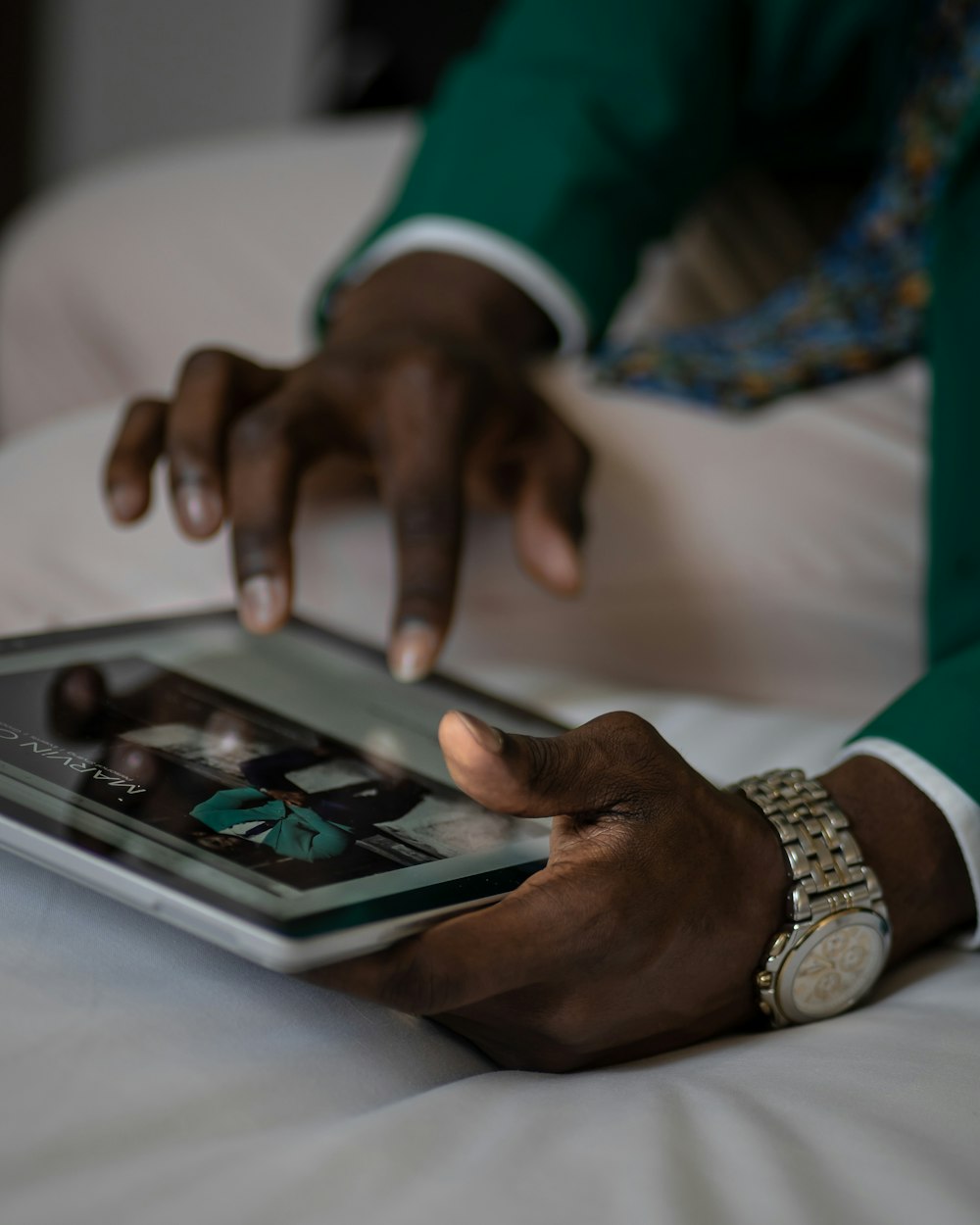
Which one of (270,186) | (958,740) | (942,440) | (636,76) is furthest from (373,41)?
(958,740)

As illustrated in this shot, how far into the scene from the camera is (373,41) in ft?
6.24

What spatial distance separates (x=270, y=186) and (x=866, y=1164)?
79 centimetres

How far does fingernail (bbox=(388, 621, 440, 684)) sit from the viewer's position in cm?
44

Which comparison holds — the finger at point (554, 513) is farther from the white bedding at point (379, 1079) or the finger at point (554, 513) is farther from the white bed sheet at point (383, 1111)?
the white bed sheet at point (383, 1111)

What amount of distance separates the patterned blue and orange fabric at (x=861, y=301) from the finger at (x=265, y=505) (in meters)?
0.22

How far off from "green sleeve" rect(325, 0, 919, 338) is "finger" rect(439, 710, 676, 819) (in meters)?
0.47

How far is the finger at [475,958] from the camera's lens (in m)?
0.26

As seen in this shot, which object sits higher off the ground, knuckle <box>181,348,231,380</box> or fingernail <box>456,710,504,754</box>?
knuckle <box>181,348,231,380</box>

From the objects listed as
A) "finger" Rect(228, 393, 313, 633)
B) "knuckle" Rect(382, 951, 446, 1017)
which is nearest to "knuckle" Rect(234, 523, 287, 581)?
"finger" Rect(228, 393, 313, 633)

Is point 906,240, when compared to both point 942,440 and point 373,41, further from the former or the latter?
point 373,41

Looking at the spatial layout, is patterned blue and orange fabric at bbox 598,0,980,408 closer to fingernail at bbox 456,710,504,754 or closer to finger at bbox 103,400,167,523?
finger at bbox 103,400,167,523

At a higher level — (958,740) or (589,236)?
(589,236)

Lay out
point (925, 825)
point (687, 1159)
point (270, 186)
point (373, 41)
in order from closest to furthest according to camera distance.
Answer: point (687, 1159) < point (925, 825) < point (270, 186) < point (373, 41)

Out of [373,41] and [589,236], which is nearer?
[589,236]
